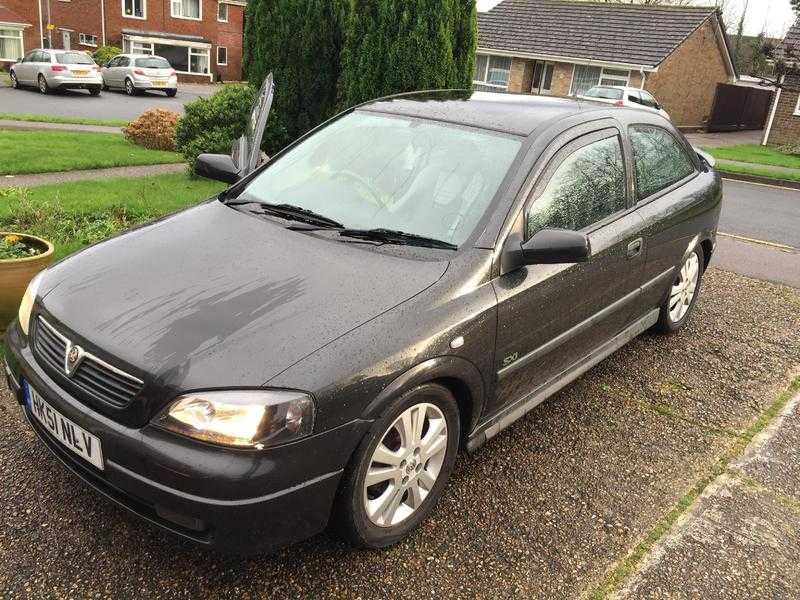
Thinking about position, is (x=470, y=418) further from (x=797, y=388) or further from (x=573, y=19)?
(x=573, y=19)

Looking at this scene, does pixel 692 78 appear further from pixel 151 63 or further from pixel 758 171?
pixel 151 63

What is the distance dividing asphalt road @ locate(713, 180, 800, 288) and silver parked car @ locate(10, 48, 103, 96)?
23.5m

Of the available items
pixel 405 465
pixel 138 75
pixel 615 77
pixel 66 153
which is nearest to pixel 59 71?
pixel 138 75

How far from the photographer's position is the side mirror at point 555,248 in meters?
2.92

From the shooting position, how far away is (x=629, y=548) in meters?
2.93

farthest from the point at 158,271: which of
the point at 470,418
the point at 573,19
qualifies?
the point at 573,19

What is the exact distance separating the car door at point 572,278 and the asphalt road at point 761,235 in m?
4.13

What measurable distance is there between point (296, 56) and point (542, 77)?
25.0 meters

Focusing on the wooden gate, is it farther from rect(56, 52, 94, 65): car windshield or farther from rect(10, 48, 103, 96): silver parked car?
rect(56, 52, 94, 65): car windshield

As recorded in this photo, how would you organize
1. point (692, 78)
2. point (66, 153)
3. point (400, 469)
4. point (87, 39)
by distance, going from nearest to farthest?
1. point (400, 469)
2. point (66, 153)
3. point (692, 78)
4. point (87, 39)

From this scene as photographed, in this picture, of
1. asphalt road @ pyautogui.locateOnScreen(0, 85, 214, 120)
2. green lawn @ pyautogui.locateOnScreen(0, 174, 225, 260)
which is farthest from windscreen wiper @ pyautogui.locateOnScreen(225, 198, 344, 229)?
asphalt road @ pyautogui.locateOnScreen(0, 85, 214, 120)

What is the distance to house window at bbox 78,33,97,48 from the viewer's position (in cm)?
4309

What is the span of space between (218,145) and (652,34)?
25.3 m

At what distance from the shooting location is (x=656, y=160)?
438 centimetres
